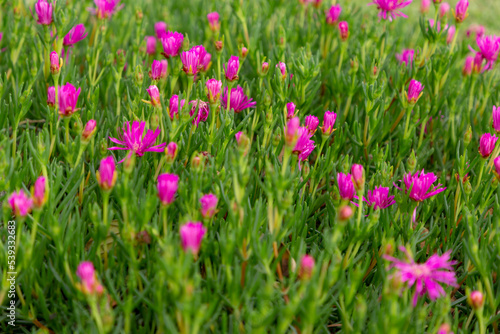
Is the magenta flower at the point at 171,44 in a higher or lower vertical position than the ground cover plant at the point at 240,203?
higher

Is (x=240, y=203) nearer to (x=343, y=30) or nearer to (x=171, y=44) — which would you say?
(x=171, y=44)

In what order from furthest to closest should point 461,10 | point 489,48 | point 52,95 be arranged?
point 461,10 < point 489,48 < point 52,95

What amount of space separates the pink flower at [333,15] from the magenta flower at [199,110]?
4.15ft

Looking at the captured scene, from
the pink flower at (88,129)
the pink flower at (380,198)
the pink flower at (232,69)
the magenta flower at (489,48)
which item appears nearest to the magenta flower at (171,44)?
the pink flower at (232,69)

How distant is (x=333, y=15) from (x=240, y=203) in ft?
6.21

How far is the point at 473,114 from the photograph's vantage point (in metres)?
2.75

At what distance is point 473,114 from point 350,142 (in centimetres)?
76

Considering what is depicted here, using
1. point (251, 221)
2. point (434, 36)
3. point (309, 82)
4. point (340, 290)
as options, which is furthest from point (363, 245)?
point (434, 36)

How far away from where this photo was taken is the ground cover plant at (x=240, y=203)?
1.48m

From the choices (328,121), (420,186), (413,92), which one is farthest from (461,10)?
(420,186)

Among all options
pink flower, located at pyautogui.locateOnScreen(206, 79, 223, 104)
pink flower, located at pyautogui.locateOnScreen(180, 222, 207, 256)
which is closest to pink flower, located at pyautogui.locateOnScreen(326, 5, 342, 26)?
pink flower, located at pyautogui.locateOnScreen(206, 79, 223, 104)

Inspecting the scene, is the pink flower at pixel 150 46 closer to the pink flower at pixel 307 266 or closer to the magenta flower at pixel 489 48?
the magenta flower at pixel 489 48

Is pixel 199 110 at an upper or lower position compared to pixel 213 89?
lower

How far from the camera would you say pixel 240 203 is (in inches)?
60.0
